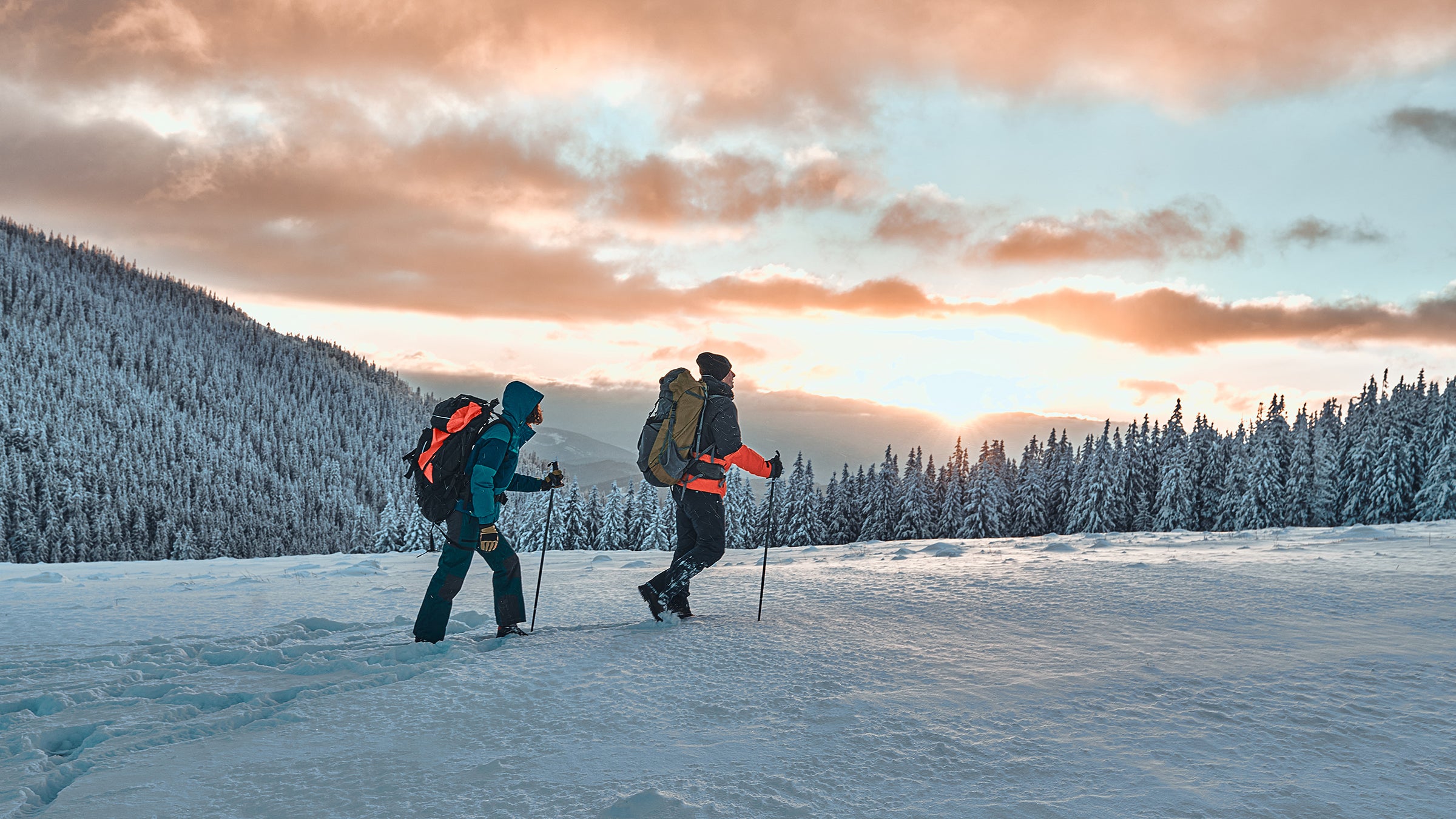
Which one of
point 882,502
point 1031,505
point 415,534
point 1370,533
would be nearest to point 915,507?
point 882,502

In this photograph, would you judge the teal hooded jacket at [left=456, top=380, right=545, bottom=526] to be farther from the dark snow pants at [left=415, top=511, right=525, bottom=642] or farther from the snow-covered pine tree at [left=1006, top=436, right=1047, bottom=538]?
the snow-covered pine tree at [left=1006, top=436, right=1047, bottom=538]

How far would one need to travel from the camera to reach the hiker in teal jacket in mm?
6098

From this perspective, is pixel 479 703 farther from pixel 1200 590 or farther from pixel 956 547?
pixel 956 547

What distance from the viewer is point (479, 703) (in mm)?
4102

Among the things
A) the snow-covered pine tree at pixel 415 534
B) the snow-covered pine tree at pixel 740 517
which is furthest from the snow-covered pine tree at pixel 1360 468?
the snow-covered pine tree at pixel 415 534

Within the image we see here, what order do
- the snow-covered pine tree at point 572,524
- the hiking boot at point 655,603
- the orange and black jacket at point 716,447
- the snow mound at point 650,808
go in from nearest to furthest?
the snow mound at point 650,808
the hiking boot at point 655,603
the orange and black jacket at point 716,447
the snow-covered pine tree at point 572,524

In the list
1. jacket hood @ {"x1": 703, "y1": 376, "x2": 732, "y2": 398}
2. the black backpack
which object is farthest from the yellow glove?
jacket hood @ {"x1": 703, "y1": 376, "x2": 732, "y2": 398}

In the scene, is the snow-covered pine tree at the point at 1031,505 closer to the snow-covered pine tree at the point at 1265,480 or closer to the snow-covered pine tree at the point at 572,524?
the snow-covered pine tree at the point at 1265,480

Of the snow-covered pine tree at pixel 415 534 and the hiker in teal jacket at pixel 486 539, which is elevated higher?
the hiker in teal jacket at pixel 486 539

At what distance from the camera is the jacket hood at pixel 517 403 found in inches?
254

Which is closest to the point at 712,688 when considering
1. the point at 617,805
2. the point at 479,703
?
the point at 479,703

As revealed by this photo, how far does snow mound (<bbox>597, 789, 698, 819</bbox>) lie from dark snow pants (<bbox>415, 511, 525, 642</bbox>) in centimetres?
356

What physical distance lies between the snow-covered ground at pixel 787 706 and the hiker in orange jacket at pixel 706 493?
39 cm

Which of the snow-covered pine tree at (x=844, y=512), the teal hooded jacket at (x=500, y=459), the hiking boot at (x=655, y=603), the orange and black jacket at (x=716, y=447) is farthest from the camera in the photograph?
the snow-covered pine tree at (x=844, y=512)
